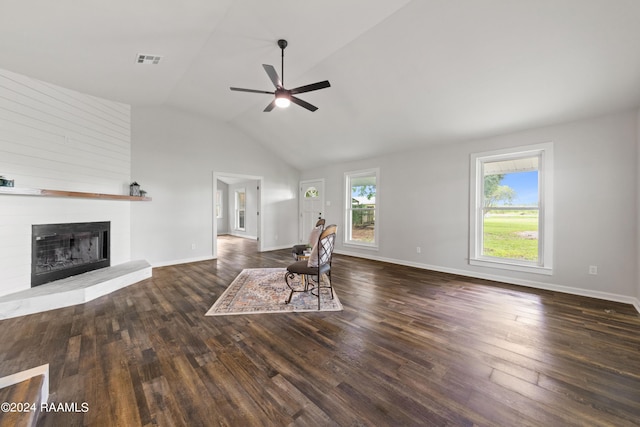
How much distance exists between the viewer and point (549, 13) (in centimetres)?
231

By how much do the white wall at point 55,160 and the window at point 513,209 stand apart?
655 cm

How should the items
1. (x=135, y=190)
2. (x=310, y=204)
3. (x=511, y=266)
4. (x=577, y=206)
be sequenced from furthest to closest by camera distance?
(x=310, y=204) → (x=135, y=190) → (x=511, y=266) → (x=577, y=206)

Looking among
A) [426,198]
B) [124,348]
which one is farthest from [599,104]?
[124,348]

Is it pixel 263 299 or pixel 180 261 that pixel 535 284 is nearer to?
pixel 263 299

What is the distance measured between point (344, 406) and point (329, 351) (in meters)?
0.58

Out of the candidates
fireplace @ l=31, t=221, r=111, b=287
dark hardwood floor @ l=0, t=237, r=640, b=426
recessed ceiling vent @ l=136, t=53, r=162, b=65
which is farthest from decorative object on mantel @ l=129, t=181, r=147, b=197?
recessed ceiling vent @ l=136, t=53, r=162, b=65

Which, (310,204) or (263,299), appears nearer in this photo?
(263,299)

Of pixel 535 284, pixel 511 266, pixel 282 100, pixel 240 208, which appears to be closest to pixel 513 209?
pixel 511 266

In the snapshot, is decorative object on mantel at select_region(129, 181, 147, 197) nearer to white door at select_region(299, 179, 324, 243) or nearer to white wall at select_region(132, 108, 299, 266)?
white wall at select_region(132, 108, 299, 266)

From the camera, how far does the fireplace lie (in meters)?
3.26

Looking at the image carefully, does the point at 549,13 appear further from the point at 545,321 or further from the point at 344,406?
the point at 344,406

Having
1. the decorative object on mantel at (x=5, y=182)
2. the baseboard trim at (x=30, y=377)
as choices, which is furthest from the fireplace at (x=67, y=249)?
the baseboard trim at (x=30, y=377)

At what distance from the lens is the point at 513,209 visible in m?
4.09

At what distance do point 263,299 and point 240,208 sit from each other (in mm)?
7674
